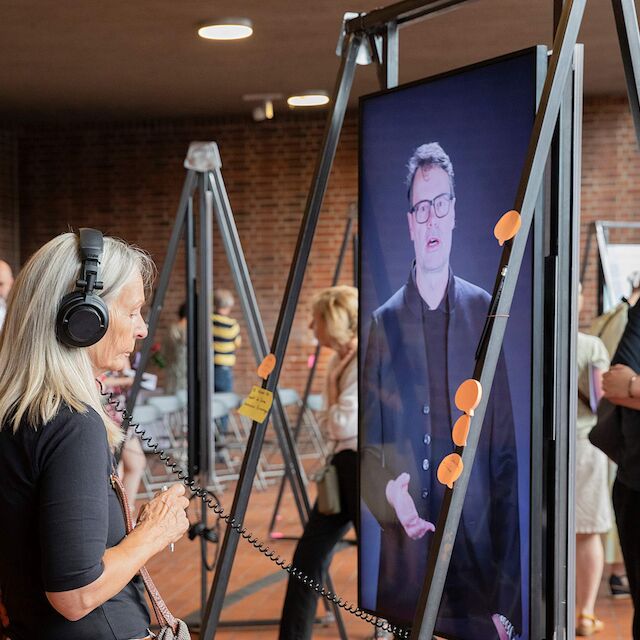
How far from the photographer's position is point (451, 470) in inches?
Result: 62.9

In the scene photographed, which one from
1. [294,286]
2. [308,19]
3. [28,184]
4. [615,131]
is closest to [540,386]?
[294,286]

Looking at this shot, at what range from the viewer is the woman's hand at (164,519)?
1656 millimetres

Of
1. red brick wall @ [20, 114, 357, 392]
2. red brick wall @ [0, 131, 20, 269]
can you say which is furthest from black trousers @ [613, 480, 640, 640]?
red brick wall @ [0, 131, 20, 269]

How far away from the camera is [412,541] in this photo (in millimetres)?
2229

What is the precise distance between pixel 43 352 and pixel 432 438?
94 cm

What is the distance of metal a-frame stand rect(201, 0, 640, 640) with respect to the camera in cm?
161

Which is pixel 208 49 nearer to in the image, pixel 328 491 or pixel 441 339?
pixel 328 491

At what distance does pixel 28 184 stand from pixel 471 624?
29.9 ft

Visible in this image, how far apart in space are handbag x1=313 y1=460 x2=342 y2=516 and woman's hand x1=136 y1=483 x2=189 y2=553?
5.56ft

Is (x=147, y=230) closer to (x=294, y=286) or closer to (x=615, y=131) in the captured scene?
(x=615, y=131)

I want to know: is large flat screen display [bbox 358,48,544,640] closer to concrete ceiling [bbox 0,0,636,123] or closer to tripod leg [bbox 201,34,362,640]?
tripod leg [bbox 201,34,362,640]

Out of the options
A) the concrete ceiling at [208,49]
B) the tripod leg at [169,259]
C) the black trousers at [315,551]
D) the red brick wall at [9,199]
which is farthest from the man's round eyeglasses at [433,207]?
the red brick wall at [9,199]

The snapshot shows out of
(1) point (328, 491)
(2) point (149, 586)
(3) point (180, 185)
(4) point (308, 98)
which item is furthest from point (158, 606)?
(3) point (180, 185)

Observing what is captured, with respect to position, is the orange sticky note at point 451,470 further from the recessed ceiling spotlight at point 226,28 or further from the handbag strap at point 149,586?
the recessed ceiling spotlight at point 226,28
